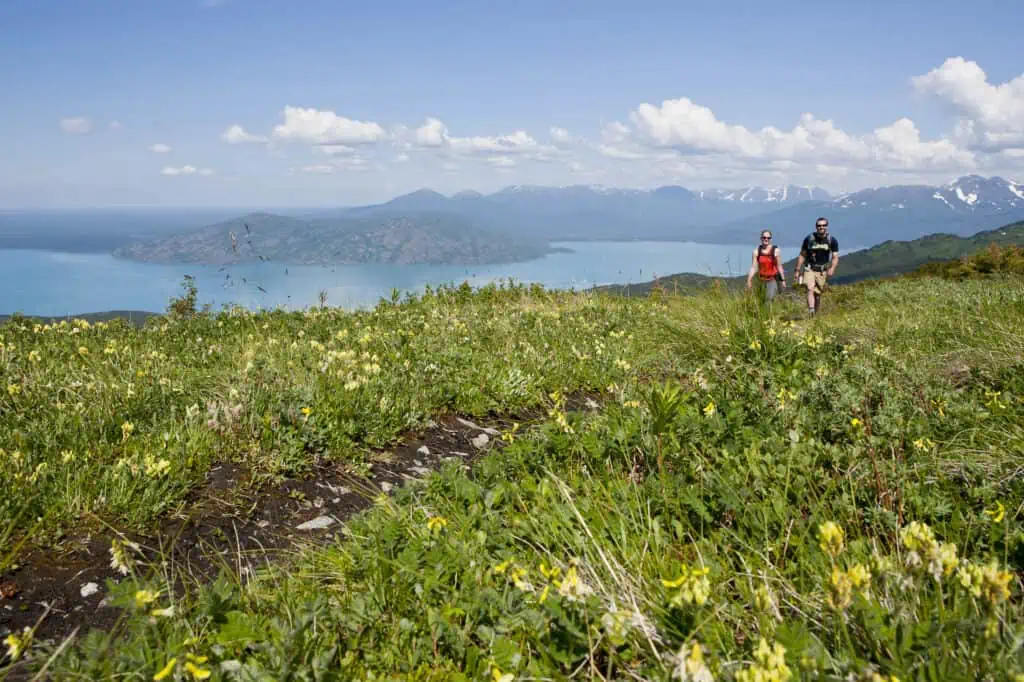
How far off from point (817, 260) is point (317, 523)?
16670mm

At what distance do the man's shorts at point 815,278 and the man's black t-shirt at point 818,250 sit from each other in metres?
0.20

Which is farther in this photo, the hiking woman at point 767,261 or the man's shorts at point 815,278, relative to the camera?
the man's shorts at point 815,278

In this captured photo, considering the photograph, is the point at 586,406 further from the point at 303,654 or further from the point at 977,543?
the point at 303,654

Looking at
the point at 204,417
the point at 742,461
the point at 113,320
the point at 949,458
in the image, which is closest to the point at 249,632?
the point at 742,461

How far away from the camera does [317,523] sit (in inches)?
191

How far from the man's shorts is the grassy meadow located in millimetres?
9587

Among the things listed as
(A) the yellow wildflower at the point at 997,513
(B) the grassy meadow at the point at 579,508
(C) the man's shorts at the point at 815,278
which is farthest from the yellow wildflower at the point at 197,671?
(C) the man's shorts at the point at 815,278

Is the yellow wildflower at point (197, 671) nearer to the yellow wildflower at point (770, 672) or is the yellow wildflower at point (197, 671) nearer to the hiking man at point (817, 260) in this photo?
the yellow wildflower at point (770, 672)

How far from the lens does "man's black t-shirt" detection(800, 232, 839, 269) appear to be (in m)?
17.8

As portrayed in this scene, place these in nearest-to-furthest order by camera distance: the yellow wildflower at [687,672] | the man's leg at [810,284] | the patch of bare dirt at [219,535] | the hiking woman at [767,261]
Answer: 1. the yellow wildflower at [687,672]
2. the patch of bare dirt at [219,535]
3. the hiking woman at [767,261]
4. the man's leg at [810,284]

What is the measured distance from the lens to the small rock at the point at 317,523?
4805 mm

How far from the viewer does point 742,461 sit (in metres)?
4.16

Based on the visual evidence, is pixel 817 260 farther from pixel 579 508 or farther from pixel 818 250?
pixel 579 508

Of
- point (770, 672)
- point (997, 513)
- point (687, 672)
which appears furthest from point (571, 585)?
point (997, 513)
